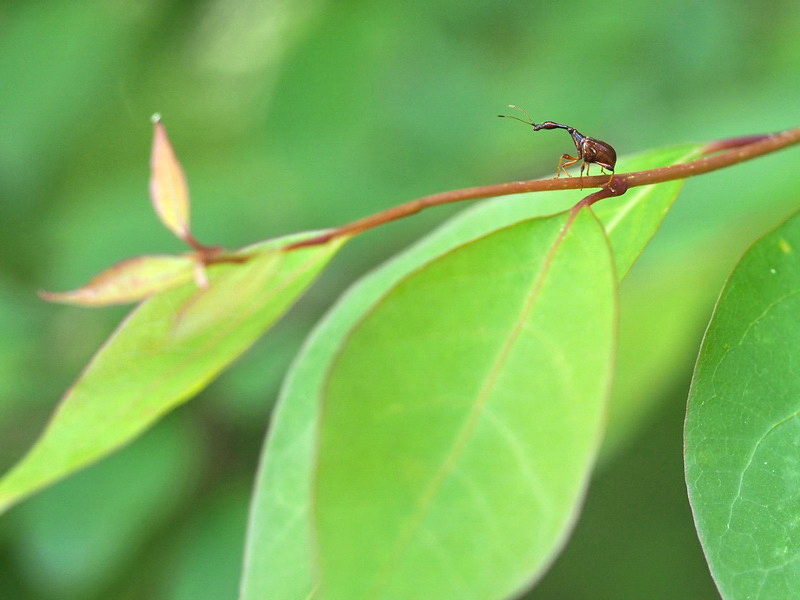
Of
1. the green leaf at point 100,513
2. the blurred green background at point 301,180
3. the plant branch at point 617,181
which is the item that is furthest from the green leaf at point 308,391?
the green leaf at point 100,513

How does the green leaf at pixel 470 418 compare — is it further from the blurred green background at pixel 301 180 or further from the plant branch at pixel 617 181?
the blurred green background at pixel 301 180

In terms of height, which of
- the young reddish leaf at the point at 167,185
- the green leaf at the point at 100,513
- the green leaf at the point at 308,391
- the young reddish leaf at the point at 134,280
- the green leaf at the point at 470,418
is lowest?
the green leaf at the point at 100,513

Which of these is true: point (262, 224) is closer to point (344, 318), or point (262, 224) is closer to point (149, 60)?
point (149, 60)

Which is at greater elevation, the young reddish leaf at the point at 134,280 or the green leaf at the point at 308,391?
the young reddish leaf at the point at 134,280

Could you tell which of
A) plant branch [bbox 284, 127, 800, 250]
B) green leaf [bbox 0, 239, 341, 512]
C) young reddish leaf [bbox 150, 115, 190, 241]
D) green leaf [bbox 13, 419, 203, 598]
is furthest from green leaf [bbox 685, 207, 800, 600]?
green leaf [bbox 13, 419, 203, 598]

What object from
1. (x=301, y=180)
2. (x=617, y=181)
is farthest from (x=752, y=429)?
(x=301, y=180)

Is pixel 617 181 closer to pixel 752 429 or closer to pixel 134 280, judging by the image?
pixel 752 429

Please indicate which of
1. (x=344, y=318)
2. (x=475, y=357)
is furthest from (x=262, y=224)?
(x=475, y=357)
